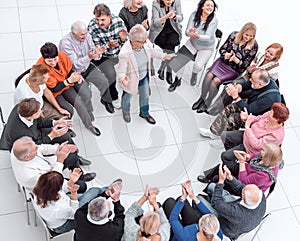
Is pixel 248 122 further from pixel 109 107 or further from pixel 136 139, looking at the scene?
pixel 109 107

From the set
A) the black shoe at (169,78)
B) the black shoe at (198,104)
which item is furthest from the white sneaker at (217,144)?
the black shoe at (169,78)

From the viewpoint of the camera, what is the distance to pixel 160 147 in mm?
4738

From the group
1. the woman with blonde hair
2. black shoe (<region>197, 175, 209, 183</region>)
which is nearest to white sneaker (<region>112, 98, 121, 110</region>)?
black shoe (<region>197, 175, 209, 183</region>)

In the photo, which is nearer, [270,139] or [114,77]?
[270,139]

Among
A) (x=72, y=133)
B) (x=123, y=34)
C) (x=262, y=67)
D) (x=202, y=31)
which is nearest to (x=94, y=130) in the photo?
(x=72, y=133)

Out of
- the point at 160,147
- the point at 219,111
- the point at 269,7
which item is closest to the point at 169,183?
the point at 160,147

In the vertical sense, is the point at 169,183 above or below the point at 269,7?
below

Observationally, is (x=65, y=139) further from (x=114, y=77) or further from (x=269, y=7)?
(x=269, y=7)

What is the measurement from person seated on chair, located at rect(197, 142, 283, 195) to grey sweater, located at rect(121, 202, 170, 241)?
75cm

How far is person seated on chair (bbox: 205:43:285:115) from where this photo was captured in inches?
175

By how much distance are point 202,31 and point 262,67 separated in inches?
33.5

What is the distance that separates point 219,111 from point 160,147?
2.83 feet

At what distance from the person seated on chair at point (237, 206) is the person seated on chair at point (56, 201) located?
0.98m

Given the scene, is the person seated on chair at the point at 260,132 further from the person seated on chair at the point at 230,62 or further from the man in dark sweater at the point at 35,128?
the man in dark sweater at the point at 35,128
